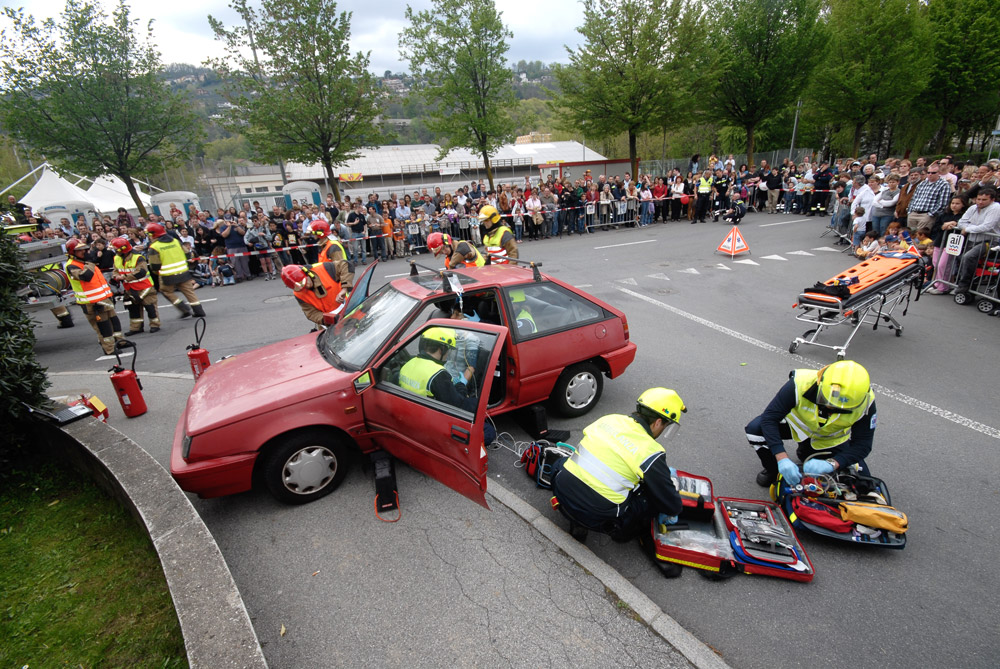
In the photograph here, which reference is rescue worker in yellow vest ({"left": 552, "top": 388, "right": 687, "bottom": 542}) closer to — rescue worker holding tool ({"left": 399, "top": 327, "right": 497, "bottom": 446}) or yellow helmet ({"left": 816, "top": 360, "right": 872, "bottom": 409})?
rescue worker holding tool ({"left": 399, "top": 327, "right": 497, "bottom": 446})

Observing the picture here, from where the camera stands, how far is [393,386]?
12.5 ft

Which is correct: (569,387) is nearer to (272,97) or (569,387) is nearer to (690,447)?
(690,447)

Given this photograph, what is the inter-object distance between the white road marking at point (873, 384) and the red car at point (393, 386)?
3.15 meters

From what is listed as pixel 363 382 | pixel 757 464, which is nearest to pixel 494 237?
pixel 363 382

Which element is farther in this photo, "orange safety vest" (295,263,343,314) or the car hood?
"orange safety vest" (295,263,343,314)

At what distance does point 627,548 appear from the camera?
3.49 metres

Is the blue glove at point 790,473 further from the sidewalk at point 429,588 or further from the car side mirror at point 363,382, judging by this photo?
the car side mirror at point 363,382

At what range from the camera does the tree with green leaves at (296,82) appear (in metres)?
16.1

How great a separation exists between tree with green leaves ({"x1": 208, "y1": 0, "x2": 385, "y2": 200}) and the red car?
1479 cm

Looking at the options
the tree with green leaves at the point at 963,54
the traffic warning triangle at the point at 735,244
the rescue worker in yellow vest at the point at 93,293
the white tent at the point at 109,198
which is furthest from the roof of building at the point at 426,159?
the rescue worker in yellow vest at the point at 93,293

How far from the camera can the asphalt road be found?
9.14 ft

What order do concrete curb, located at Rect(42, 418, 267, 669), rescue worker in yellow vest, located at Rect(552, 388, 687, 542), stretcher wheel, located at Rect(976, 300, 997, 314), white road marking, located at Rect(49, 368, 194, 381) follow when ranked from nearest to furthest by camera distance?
1. concrete curb, located at Rect(42, 418, 267, 669)
2. rescue worker in yellow vest, located at Rect(552, 388, 687, 542)
3. white road marking, located at Rect(49, 368, 194, 381)
4. stretcher wheel, located at Rect(976, 300, 997, 314)

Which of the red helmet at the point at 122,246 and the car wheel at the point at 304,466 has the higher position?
the red helmet at the point at 122,246

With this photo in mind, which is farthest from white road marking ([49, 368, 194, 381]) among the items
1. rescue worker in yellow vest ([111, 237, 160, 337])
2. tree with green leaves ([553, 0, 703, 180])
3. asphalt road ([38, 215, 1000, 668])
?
tree with green leaves ([553, 0, 703, 180])
